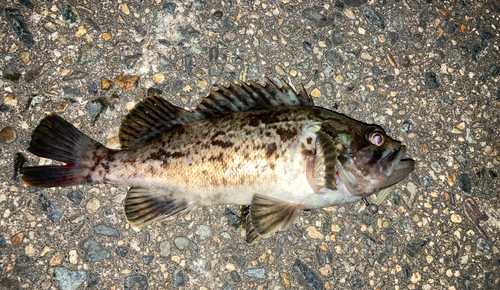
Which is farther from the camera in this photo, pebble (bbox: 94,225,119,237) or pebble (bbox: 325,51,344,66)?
pebble (bbox: 325,51,344,66)

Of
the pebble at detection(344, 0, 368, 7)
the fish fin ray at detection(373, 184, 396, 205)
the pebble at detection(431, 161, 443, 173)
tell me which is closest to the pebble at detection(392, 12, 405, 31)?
the pebble at detection(344, 0, 368, 7)

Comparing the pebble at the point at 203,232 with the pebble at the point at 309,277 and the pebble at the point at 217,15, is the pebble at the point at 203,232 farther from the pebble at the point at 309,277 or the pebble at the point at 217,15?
the pebble at the point at 217,15

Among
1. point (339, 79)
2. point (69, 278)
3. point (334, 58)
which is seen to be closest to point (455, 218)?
point (339, 79)

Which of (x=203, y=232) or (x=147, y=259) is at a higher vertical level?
(x=203, y=232)

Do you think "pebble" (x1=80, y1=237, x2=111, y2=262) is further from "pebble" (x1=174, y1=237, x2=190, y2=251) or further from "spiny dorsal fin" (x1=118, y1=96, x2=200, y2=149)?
"spiny dorsal fin" (x1=118, y1=96, x2=200, y2=149)

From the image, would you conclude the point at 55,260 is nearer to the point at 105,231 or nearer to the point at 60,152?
the point at 105,231

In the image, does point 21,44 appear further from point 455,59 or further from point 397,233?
point 455,59

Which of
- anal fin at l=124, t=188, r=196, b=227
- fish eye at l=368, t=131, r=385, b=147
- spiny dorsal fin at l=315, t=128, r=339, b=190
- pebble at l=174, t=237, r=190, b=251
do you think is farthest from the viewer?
pebble at l=174, t=237, r=190, b=251
